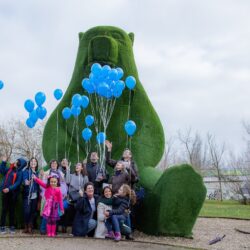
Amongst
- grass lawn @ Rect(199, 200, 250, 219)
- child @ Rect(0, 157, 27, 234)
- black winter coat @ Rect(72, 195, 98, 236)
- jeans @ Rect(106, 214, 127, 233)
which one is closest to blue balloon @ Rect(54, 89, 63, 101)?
child @ Rect(0, 157, 27, 234)

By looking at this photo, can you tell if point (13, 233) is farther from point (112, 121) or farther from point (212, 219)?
point (212, 219)

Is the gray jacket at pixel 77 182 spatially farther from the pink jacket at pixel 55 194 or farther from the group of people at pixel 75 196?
the pink jacket at pixel 55 194

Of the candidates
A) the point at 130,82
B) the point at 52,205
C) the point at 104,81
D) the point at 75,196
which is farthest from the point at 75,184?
the point at 130,82

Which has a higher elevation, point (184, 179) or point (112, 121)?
point (112, 121)

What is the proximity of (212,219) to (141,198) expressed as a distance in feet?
17.0

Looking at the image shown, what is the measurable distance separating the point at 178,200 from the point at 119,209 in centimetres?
104

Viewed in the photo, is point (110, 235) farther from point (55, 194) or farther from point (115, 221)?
point (55, 194)

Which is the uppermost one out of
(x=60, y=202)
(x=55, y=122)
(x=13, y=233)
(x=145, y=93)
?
(x=145, y=93)

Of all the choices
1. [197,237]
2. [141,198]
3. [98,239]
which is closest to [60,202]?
[98,239]

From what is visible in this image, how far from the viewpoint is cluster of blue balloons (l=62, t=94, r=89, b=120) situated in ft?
25.8

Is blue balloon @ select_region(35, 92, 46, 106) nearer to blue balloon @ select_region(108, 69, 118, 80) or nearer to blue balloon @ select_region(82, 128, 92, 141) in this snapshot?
blue balloon @ select_region(82, 128, 92, 141)

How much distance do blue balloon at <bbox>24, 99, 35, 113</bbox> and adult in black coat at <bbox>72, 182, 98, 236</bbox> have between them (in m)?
2.30

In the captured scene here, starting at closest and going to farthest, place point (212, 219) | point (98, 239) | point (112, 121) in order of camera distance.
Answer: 1. point (98, 239)
2. point (112, 121)
3. point (212, 219)

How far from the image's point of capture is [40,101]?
817 centimetres
